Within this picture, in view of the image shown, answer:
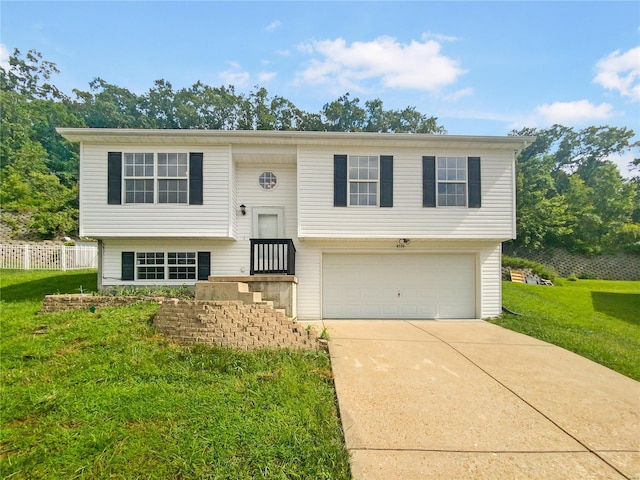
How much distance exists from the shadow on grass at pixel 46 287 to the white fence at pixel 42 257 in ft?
9.30

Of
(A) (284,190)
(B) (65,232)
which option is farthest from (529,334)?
(B) (65,232)

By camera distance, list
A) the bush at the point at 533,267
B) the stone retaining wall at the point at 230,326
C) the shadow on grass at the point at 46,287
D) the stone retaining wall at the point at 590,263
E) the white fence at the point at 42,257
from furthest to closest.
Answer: the stone retaining wall at the point at 590,263, the bush at the point at 533,267, the white fence at the point at 42,257, the shadow on grass at the point at 46,287, the stone retaining wall at the point at 230,326

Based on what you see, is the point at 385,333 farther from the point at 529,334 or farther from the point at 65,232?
the point at 65,232

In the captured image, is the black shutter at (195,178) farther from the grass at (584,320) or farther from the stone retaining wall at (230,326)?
the grass at (584,320)

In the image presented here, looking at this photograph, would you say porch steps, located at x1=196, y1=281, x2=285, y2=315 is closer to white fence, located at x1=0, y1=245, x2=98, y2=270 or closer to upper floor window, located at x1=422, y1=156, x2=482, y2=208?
upper floor window, located at x1=422, y1=156, x2=482, y2=208

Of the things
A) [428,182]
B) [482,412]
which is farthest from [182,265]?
[482,412]

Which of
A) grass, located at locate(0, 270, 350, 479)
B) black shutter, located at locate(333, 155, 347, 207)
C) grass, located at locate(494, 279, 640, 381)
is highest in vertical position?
black shutter, located at locate(333, 155, 347, 207)

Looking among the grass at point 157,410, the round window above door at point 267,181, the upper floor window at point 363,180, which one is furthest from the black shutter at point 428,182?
the grass at point 157,410

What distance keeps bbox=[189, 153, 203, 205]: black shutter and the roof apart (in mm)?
387

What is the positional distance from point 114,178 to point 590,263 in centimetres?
2267

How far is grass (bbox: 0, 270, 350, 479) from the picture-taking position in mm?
2545

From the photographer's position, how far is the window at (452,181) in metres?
8.73

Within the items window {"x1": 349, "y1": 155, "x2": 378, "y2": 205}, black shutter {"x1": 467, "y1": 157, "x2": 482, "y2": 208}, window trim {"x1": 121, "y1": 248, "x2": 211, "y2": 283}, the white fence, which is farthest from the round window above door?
the white fence

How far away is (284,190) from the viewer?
9.18 m
